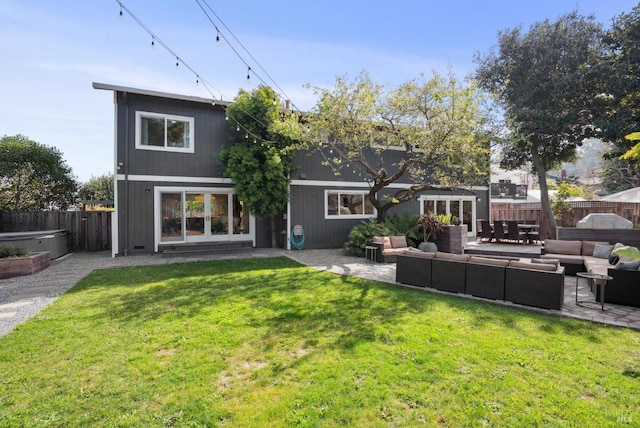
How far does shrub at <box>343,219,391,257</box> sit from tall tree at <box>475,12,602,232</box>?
17.5 feet

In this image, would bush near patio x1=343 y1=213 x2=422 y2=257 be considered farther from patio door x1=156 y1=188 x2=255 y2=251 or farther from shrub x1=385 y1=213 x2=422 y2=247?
patio door x1=156 y1=188 x2=255 y2=251

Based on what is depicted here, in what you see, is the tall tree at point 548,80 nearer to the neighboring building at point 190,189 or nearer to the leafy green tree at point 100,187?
the neighboring building at point 190,189

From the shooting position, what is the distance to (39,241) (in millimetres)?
9250

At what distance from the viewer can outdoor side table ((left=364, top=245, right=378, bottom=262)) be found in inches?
370

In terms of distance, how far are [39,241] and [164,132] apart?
4.81 m

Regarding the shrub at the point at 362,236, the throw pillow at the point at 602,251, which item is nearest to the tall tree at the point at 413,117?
the shrub at the point at 362,236

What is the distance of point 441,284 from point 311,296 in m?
2.49

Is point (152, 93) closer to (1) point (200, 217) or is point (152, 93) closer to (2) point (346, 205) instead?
(1) point (200, 217)

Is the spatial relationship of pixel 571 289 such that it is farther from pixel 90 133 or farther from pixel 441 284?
pixel 90 133

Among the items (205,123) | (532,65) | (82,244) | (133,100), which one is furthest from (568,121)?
(82,244)

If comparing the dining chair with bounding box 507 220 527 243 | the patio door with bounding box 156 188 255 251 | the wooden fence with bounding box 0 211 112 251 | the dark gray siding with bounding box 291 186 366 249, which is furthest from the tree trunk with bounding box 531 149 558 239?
the wooden fence with bounding box 0 211 112 251

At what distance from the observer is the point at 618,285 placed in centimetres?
514

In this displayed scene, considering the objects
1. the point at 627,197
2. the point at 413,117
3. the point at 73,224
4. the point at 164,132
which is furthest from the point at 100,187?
the point at 627,197

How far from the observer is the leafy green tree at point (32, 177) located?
11.9 m
